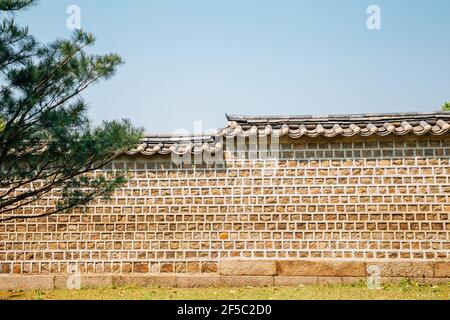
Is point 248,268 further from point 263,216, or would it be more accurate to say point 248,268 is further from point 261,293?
point 263,216

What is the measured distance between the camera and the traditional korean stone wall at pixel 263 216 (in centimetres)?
884

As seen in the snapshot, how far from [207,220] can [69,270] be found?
267cm

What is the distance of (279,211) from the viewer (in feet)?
29.5

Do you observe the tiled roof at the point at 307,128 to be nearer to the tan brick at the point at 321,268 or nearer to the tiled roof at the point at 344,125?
the tiled roof at the point at 344,125

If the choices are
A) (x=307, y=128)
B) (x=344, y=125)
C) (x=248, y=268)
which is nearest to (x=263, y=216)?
(x=248, y=268)

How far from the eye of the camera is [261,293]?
8.11 m

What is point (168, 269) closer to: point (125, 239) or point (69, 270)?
point (125, 239)

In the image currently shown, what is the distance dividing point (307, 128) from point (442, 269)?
3.41m

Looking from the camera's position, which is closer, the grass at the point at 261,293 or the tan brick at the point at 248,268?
the grass at the point at 261,293

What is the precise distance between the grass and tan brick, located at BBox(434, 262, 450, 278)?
0.61 ft

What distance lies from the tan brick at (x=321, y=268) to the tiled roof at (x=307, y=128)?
7.39 feet

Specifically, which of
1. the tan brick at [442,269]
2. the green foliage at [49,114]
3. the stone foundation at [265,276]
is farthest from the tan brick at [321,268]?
the green foliage at [49,114]

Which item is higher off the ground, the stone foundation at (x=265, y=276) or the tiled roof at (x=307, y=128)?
the tiled roof at (x=307, y=128)
